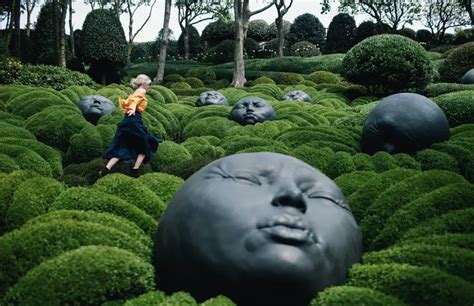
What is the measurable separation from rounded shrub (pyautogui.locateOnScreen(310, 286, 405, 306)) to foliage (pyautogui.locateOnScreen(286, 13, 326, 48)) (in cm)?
4119

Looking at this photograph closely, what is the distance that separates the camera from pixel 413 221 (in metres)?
4.39

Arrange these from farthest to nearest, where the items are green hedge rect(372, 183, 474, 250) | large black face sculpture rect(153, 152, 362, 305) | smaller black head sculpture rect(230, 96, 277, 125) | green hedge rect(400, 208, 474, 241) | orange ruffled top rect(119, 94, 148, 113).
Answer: smaller black head sculpture rect(230, 96, 277, 125)
orange ruffled top rect(119, 94, 148, 113)
green hedge rect(372, 183, 474, 250)
green hedge rect(400, 208, 474, 241)
large black face sculpture rect(153, 152, 362, 305)

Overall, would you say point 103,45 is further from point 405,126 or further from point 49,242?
point 49,242

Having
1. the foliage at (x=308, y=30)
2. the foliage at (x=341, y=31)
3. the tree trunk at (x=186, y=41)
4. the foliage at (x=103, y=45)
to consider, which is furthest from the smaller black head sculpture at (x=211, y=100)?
the foliage at (x=308, y=30)

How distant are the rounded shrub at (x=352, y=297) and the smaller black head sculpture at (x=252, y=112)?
25.6 feet

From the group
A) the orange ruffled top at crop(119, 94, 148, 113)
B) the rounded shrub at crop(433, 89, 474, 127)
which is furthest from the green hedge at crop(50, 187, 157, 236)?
the rounded shrub at crop(433, 89, 474, 127)

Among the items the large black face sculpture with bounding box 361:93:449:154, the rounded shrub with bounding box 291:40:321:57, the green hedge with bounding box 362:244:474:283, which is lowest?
the green hedge with bounding box 362:244:474:283

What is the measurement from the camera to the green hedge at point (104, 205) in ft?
14.9

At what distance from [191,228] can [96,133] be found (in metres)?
6.00

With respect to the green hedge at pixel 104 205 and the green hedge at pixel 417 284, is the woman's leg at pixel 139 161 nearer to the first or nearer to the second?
the green hedge at pixel 104 205

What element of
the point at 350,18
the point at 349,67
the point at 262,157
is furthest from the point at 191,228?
the point at 350,18

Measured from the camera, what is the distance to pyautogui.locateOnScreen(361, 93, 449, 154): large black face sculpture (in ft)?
26.5

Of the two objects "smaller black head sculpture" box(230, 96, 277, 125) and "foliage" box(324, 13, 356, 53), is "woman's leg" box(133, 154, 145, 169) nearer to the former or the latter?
"smaller black head sculpture" box(230, 96, 277, 125)

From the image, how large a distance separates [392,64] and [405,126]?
909cm
